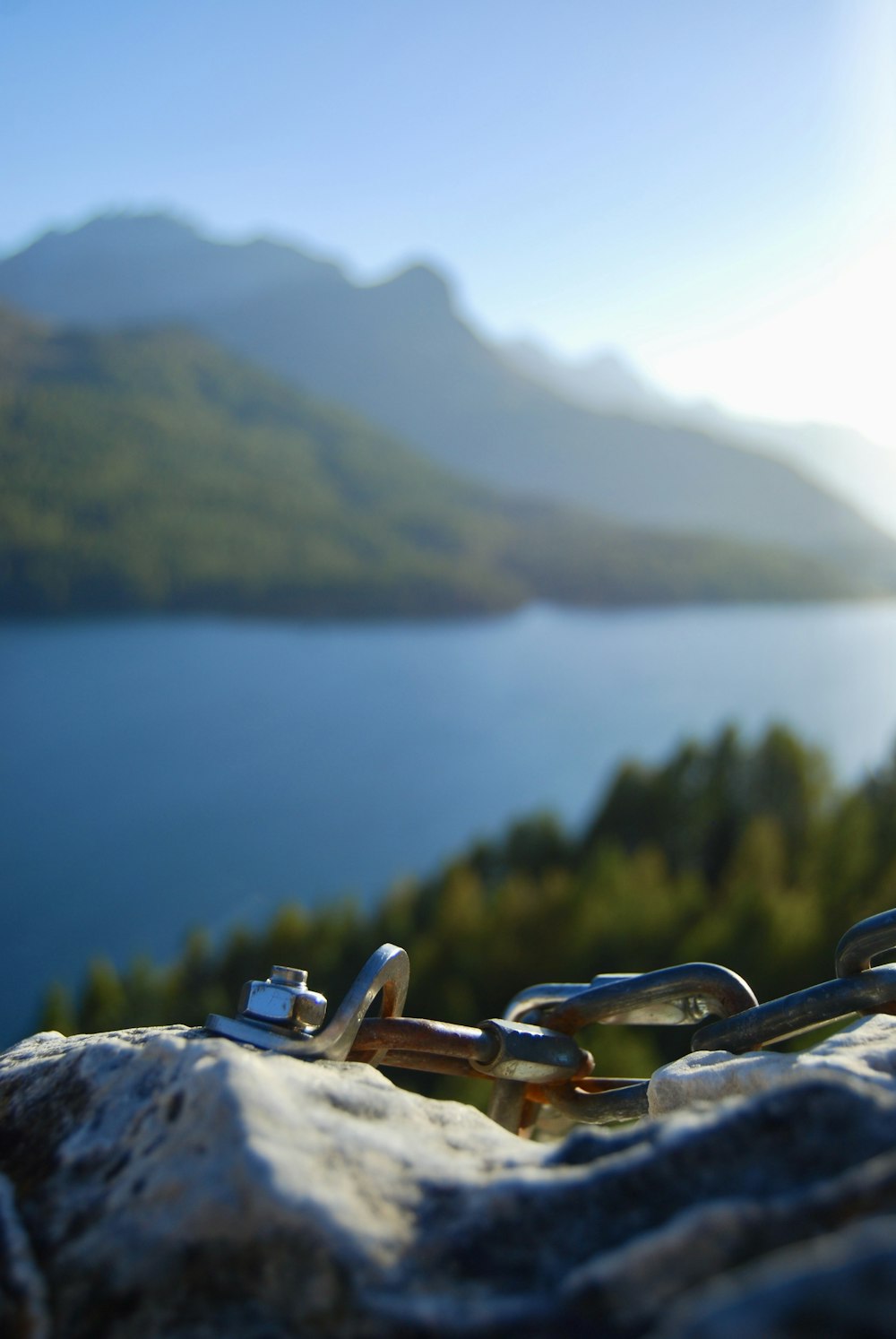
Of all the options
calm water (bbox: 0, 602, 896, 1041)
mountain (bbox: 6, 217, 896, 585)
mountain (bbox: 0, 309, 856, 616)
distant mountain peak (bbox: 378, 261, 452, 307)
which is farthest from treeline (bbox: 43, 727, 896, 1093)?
distant mountain peak (bbox: 378, 261, 452, 307)

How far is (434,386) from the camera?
168 feet

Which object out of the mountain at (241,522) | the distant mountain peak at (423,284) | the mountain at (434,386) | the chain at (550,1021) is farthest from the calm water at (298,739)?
the distant mountain peak at (423,284)

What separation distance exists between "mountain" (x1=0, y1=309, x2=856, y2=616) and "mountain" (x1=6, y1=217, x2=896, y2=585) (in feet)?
11.5

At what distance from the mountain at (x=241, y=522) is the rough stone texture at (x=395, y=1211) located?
25.4 m

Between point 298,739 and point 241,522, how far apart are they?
10.1 m

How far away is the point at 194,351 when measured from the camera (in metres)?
44.3

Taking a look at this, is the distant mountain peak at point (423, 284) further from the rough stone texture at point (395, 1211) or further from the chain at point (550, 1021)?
the rough stone texture at point (395, 1211)

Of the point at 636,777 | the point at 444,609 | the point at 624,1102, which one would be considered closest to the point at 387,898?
the point at 636,777

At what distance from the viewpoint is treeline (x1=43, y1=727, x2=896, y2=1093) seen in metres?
9.77

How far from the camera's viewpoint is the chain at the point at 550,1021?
2.44 ft

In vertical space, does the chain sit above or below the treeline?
above

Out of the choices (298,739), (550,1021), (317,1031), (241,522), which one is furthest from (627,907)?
(241,522)

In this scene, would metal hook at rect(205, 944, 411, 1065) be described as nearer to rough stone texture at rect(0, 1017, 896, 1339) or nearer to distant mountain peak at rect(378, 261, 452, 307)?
rough stone texture at rect(0, 1017, 896, 1339)

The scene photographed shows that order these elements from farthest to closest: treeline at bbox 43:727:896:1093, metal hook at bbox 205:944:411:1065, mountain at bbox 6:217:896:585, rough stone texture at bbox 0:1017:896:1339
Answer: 1. mountain at bbox 6:217:896:585
2. treeline at bbox 43:727:896:1093
3. metal hook at bbox 205:944:411:1065
4. rough stone texture at bbox 0:1017:896:1339
